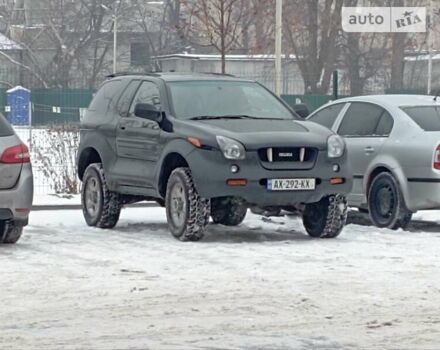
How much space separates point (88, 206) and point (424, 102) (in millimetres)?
4107

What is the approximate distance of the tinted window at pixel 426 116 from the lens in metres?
14.1

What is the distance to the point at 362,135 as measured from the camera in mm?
14852

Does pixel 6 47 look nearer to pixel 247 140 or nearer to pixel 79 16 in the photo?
pixel 79 16

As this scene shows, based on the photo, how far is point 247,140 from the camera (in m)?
12.4

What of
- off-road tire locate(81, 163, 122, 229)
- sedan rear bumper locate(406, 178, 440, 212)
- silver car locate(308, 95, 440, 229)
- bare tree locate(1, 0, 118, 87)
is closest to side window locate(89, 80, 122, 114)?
off-road tire locate(81, 163, 122, 229)

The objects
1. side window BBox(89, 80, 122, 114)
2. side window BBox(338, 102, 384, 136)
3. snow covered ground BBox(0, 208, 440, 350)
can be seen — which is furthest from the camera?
side window BBox(338, 102, 384, 136)

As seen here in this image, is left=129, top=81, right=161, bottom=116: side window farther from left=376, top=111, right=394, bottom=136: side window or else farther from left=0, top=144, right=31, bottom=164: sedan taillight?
left=376, top=111, right=394, bottom=136: side window

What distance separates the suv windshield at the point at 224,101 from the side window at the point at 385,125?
124 centimetres

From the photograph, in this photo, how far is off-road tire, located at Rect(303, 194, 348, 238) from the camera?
13.1m

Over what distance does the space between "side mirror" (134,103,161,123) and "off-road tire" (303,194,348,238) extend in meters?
1.85

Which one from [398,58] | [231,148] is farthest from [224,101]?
[398,58]

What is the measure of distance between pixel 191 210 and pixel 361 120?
3.32m

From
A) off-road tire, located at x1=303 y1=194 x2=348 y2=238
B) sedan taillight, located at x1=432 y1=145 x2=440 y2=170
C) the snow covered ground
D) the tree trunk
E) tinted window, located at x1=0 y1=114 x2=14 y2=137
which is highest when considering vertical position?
the tree trunk

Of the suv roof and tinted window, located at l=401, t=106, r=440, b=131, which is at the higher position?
the suv roof
